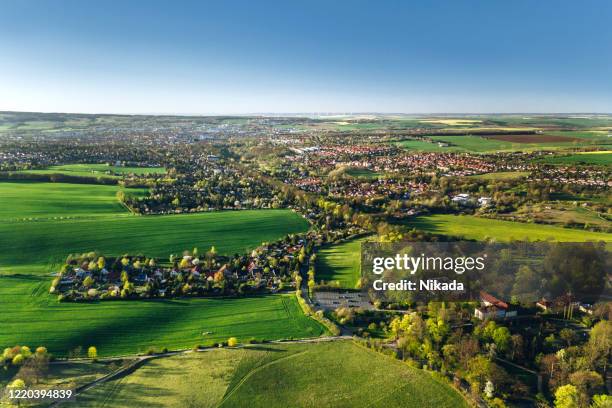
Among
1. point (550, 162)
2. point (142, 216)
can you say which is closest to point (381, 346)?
point (142, 216)

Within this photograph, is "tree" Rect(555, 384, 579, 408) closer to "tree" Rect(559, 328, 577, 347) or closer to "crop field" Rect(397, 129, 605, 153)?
"tree" Rect(559, 328, 577, 347)

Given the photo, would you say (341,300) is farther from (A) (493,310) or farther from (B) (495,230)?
(B) (495,230)

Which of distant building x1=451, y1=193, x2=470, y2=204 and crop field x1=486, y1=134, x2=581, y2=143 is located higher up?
crop field x1=486, y1=134, x2=581, y2=143

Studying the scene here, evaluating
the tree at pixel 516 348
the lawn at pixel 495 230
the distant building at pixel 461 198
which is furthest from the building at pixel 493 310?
the distant building at pixel 461 198

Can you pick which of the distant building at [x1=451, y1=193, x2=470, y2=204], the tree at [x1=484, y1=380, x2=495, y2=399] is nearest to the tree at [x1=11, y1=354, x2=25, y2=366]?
the tree at [x1=484, y1=380, x2=495, y2=399]

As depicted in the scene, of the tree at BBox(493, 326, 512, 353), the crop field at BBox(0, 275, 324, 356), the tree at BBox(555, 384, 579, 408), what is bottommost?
the crop field at BBox(0, 275, 324, 356)

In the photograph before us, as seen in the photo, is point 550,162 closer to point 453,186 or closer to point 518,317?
point 453,186

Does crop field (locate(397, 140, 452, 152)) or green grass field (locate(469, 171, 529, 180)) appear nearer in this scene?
green grass field (locate(469, 171, 529, 180))
